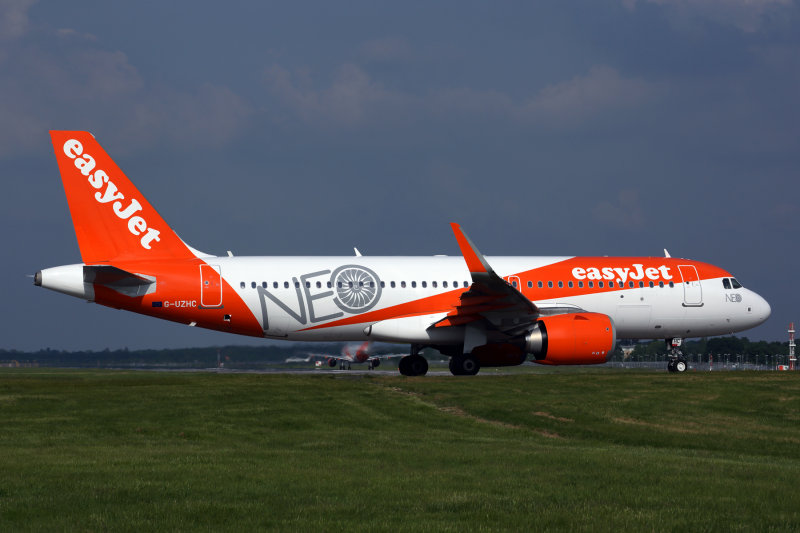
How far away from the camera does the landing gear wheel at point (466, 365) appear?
33125 mm

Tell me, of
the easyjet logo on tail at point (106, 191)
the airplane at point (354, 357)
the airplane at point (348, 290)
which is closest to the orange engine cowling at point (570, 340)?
the airplane at point (348, 290)

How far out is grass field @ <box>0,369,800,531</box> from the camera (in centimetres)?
962

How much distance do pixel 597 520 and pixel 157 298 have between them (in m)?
24.0

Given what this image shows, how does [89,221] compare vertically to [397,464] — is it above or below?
above

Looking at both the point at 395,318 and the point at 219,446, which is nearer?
the point at 219,446

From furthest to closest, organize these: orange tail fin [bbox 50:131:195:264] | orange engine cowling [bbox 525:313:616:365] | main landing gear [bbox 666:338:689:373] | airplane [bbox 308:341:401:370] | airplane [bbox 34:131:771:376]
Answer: airplane [bbox 308:341:401:370] → main landing gear [bbox 666:338:689:373] → orange tail fin [bbox 50:131:195:264] → airplane [bbox 34:131:771:376] → orange engine cowling [bbox 525:313:616:365]

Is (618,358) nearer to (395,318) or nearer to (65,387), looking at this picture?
(395,318)

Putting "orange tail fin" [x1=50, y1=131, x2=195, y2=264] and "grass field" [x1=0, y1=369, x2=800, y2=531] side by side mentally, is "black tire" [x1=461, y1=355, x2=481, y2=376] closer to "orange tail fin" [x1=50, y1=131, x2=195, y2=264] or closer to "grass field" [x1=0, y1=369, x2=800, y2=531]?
"grass field" [x1=0, y1=369, x2=800, y2=531]

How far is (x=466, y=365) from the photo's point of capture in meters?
33.2

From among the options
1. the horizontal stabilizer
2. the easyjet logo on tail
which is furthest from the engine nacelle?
the easyjet logo on tail

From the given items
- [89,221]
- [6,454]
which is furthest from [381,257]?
[6,454]

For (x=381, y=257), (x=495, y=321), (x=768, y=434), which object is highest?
(x=381, y=257)

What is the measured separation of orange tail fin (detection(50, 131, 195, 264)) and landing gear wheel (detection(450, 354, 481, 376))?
10.6 meters

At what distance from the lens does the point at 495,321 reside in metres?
31.8
